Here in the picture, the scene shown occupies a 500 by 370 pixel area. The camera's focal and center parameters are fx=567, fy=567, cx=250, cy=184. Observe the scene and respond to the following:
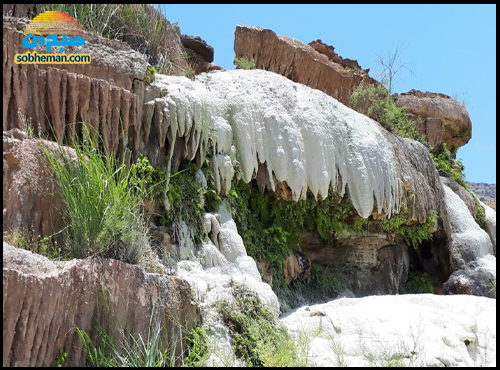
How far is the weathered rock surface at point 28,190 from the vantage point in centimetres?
452

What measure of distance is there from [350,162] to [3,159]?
5.80m

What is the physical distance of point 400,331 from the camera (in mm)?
5641

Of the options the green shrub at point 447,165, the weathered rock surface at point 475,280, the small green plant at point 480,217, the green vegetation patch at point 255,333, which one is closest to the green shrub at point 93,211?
the green vegetation patch at point 255,333

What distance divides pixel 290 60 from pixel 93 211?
9404 mm

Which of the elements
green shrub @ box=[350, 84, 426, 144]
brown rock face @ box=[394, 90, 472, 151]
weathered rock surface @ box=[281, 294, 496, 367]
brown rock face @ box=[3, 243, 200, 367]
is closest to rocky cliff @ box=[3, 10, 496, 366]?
brown rock face @ box=[3, 243, 200, 367]

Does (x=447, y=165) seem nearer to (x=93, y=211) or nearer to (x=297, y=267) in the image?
(x=297, y=267)

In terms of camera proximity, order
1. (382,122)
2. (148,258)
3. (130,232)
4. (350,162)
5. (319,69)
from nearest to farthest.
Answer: (130,232)
(148,258)
(350,162)
(382,122)
(319,69)

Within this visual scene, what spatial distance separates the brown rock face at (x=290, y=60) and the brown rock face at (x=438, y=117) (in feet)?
5.59

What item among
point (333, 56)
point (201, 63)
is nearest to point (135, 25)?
point (201, 63)

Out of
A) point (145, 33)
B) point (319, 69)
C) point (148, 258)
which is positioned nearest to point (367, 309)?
point (148, 258)

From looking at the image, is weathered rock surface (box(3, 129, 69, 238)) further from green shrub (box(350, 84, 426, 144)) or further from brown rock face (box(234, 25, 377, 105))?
green shrub (box(350, 84, 426, 144))

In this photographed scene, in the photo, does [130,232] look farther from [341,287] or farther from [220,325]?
[341,287]

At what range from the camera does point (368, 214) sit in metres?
9.19

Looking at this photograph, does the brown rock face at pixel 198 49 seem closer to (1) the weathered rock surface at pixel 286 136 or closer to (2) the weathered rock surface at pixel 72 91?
(1) the weathered rock surface at pixel 286 136
